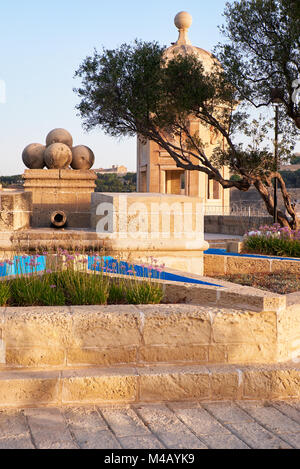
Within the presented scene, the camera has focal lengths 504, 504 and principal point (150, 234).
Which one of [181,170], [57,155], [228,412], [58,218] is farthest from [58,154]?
[181,170]

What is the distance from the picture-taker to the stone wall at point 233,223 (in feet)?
54.6

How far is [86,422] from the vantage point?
11.6ft

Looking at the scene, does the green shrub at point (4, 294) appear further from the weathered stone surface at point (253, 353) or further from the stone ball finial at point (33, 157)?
the stone ball finial at point (33, 157)

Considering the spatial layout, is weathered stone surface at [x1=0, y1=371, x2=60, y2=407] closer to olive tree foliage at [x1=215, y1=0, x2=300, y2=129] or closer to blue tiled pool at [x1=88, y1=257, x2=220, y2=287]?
blue tiled pool at [x1=88, y1=257, x2=220, y2=287]

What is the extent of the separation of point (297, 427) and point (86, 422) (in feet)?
4.86

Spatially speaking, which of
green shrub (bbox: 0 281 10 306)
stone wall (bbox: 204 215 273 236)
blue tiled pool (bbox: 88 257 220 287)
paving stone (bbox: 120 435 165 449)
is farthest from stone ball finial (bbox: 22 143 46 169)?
paving stone (bbox: 120 435 165 449)

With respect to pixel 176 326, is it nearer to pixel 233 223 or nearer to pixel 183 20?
pixel 233 223

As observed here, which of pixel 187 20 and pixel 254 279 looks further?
pixel 187 20

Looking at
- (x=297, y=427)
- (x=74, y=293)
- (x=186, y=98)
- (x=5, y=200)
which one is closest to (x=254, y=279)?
(x=74, y=293)

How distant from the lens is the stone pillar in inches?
460

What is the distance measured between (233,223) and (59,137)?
790cm

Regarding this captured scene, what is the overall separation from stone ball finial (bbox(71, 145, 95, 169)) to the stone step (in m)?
8.51

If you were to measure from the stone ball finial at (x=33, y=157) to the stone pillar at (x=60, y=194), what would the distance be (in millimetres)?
333
